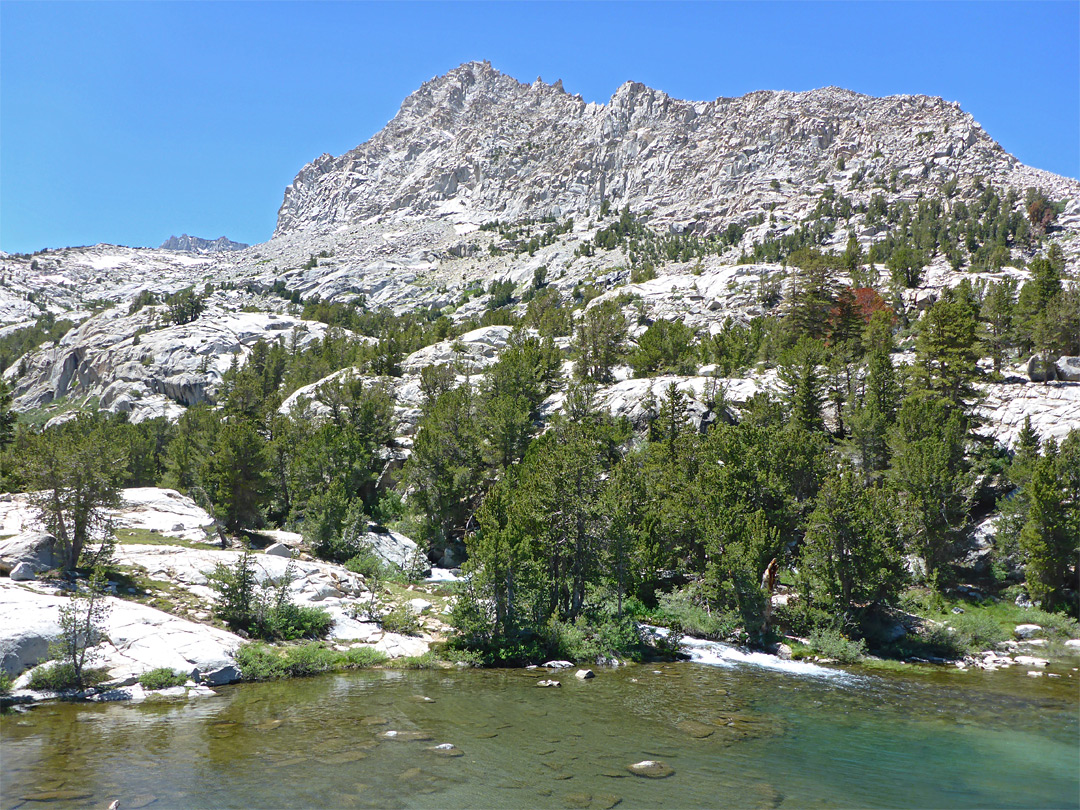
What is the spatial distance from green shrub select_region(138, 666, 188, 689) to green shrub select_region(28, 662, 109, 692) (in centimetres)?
148

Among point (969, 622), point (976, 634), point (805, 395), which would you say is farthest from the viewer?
point (805, 395)

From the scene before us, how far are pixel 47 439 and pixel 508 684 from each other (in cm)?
2778

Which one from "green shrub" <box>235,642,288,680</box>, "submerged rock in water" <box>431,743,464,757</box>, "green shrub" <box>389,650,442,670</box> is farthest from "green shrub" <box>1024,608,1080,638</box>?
"green shrub" <box>235,642,288,680</box>

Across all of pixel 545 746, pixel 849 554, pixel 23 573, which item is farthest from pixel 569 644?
pixel 23 573

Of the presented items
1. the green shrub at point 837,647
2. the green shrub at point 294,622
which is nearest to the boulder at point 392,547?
the green shrub at point 294,622

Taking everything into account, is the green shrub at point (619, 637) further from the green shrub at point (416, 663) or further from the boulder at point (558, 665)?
the green shrub at point (416, 663)

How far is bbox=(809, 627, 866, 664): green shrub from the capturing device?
33.1m

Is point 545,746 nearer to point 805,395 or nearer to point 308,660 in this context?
point 308,660

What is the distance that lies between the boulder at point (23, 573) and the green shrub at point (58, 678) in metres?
8.26

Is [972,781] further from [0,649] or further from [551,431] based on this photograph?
[551,431]

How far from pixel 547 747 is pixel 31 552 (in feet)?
91.0

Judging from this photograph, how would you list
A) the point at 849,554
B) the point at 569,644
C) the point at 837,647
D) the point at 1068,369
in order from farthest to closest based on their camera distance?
1. the point at 1068,369
2. the point at 849,554
3. the point at 837,647
4. the point at 569,644

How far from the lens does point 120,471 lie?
107ft

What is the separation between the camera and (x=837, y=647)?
1313 inches
